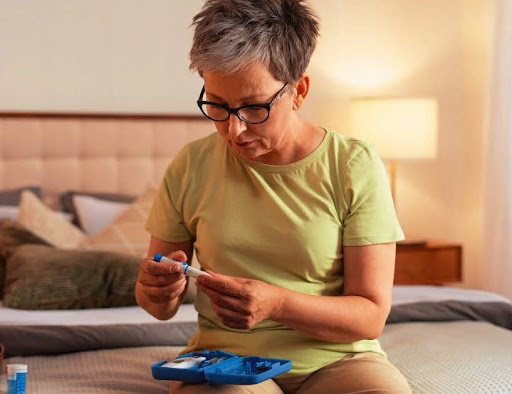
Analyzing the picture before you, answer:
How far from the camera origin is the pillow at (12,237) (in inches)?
128

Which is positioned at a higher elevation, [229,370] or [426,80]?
[426,80]

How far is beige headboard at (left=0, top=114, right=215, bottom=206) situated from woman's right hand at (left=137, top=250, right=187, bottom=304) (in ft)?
8.15

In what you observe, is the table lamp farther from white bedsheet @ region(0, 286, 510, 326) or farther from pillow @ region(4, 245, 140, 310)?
pillow @ region(4, 245, 140, 310)

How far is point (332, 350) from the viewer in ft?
6.01

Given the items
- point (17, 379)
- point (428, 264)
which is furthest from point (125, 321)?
point (428, 264)

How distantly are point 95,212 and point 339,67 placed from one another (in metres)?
1.64

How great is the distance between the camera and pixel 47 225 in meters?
3.62

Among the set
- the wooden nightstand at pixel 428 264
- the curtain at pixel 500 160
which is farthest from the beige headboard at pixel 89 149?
the curtain at pixel 500 160

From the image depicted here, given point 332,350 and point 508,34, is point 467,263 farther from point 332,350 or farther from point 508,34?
point 332,350

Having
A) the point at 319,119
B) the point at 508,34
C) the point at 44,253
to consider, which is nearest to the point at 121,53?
the point at 319,119

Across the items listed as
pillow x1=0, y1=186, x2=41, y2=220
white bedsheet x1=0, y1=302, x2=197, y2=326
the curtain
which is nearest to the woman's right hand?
white bedsheet x1=0, y1=302, x2=197, y2=326

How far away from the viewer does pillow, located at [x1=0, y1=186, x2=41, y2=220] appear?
3.74m

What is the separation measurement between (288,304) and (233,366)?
16 cm

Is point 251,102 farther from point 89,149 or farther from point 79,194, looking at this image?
point 89,149
